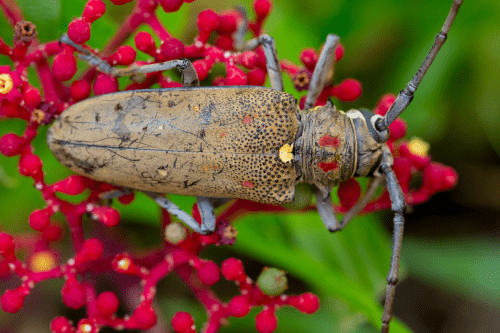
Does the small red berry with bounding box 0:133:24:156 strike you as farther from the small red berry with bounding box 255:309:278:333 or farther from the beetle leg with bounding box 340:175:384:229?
the beetle leg with bounding box 340:175:384:229

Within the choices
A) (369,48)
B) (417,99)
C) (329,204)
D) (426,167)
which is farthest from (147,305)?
(369,48)

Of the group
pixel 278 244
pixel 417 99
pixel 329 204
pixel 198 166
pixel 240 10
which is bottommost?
pixel 278 244

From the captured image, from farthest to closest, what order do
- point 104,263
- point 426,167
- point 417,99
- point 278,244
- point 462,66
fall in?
1. point 462,66
2. point 417,99
3. point 278,244
4. point 426,167
5. point 104,263

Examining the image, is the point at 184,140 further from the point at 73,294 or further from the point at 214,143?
the point at 73,294

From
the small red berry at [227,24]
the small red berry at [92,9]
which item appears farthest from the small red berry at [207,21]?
the small red berry at [92,9]

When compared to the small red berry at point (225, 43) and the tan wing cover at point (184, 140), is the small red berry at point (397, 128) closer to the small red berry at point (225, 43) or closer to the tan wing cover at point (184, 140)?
the tan wing cover at point (184, 140)

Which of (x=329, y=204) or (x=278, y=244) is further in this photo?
(x=278, y=244)

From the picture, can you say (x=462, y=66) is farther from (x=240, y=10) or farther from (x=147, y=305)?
(x=147, y=305)
